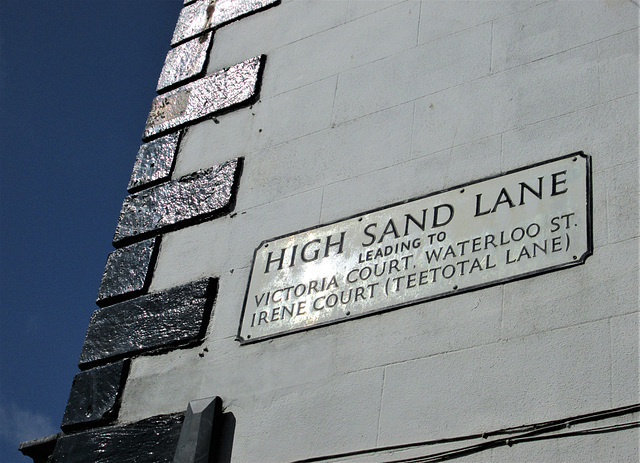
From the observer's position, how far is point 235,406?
11.4 feet

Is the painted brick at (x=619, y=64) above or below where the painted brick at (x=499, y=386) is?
above

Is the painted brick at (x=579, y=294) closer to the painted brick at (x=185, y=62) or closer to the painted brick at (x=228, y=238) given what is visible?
the painted brick at (x=228, y=238)

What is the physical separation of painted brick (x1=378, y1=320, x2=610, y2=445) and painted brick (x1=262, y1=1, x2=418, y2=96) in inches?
66.7

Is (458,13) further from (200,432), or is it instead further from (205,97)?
(200,432)

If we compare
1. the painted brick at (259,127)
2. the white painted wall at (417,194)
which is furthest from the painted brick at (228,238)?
the painted brick at (259,127)

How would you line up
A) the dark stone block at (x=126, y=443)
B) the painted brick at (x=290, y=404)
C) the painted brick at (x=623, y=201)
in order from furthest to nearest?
1. the dark stone block at (x=126, y=443)
2. the painted brick at (x=290, y=404)
3. the painted brick at (x=623, y=201)

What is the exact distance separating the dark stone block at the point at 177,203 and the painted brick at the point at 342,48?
518 millimetres

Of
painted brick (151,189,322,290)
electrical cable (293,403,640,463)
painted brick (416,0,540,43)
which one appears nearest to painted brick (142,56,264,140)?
painted brick (151,189,322,290)

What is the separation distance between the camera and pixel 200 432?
11.2ft

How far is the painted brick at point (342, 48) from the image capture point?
4.35m

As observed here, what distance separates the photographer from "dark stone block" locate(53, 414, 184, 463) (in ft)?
11.5

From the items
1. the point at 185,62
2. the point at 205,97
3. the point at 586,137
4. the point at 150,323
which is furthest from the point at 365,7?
the point at 150,323

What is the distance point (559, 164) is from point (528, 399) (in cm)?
88

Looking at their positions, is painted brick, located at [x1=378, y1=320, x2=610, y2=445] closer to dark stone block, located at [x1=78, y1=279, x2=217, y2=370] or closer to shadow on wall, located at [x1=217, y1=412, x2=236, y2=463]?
shadow on wall, located at [x1=217, y1=412, x2=236, y2=463]
